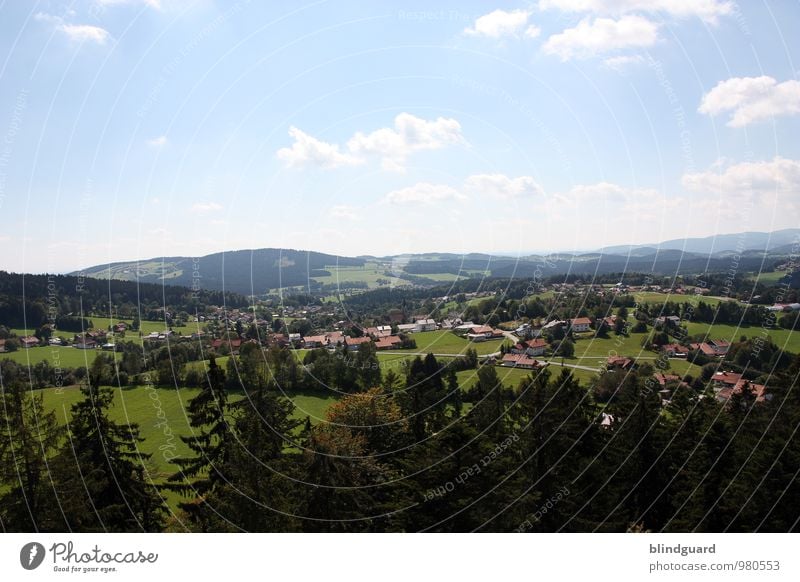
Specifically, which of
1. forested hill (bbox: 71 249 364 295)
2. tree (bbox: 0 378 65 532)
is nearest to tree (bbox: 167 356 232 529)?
tree (bbox: 0 378 65 532)

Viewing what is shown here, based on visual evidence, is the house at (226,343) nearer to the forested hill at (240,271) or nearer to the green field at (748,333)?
the forested hill at (240,271)

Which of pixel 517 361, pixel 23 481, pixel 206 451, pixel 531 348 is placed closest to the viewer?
→ pixel 23 481

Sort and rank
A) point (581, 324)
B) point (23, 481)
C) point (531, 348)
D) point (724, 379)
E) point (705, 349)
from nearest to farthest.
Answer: point (23, 481) → point (724, 379) → point (705, 349) → point (531, 348) → point (581, 324)

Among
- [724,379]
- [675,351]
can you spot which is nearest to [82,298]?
[675,351]

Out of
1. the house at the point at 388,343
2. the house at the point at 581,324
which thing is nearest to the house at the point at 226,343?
the house at the point at 388,343

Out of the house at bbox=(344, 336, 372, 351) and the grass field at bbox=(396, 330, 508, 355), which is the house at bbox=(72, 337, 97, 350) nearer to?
the house at bbox=(344, 336, 372, 351)

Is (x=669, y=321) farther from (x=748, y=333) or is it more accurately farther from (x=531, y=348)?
(x=531, y=348)
